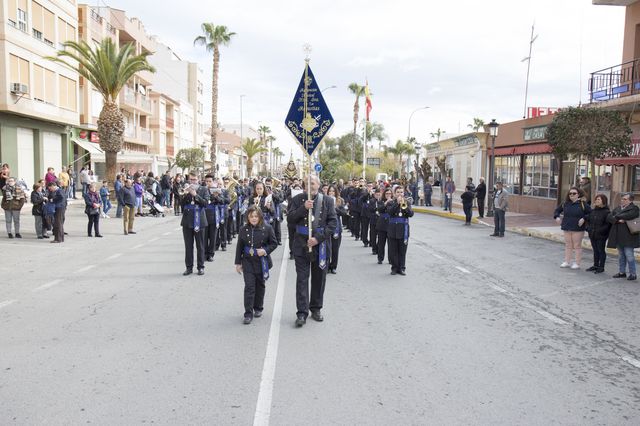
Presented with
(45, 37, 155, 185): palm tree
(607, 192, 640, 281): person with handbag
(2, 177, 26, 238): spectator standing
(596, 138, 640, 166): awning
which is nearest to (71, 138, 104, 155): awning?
(45, 37, 155, 185): palm tree

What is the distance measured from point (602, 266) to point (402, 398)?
338 inches

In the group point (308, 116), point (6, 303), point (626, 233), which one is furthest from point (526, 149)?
point (6, 303)

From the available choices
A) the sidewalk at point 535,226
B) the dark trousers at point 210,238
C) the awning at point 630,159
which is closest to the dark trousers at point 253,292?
the dark trousers at point 210,238

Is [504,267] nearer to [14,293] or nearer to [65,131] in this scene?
[14,293]

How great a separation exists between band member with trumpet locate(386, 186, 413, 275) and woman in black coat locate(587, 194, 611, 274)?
147 inches

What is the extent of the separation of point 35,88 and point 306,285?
88.7ft

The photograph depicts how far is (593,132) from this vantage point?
56.4 feet

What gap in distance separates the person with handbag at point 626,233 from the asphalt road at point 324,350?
50 centimetres

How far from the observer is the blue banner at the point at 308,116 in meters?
9.07

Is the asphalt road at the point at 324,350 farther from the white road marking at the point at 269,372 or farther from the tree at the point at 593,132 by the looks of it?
the tree at the point at 593,132

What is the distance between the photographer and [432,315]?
7.62m

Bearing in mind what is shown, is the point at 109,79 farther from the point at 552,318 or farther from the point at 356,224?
the point at 552,318

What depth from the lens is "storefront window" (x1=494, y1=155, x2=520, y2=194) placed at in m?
31.5

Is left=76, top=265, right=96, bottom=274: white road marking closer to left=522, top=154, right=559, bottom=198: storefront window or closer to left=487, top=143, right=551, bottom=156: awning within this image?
left=487, top=143, right=551, bottom=156: awning
